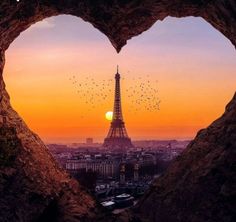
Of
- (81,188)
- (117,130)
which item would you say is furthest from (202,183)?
(117,130)

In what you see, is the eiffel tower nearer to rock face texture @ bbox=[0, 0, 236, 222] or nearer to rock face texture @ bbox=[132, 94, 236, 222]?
rock face texture @ bbox=[0, 0, 236, 222]

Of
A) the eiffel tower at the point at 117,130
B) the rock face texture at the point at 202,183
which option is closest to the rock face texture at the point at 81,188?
the rock face texture at the point at 202,183

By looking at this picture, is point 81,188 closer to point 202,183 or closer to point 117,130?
point 202,183

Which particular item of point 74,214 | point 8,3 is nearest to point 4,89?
point 8,3

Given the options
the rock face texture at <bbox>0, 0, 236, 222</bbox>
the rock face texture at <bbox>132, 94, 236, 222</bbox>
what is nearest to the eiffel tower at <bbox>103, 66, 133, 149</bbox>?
the rock face texture at <bbox>0, 0, 236, 222</bbox>

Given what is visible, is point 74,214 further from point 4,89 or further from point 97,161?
point 97,161

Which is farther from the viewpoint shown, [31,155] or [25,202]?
[31,155]
